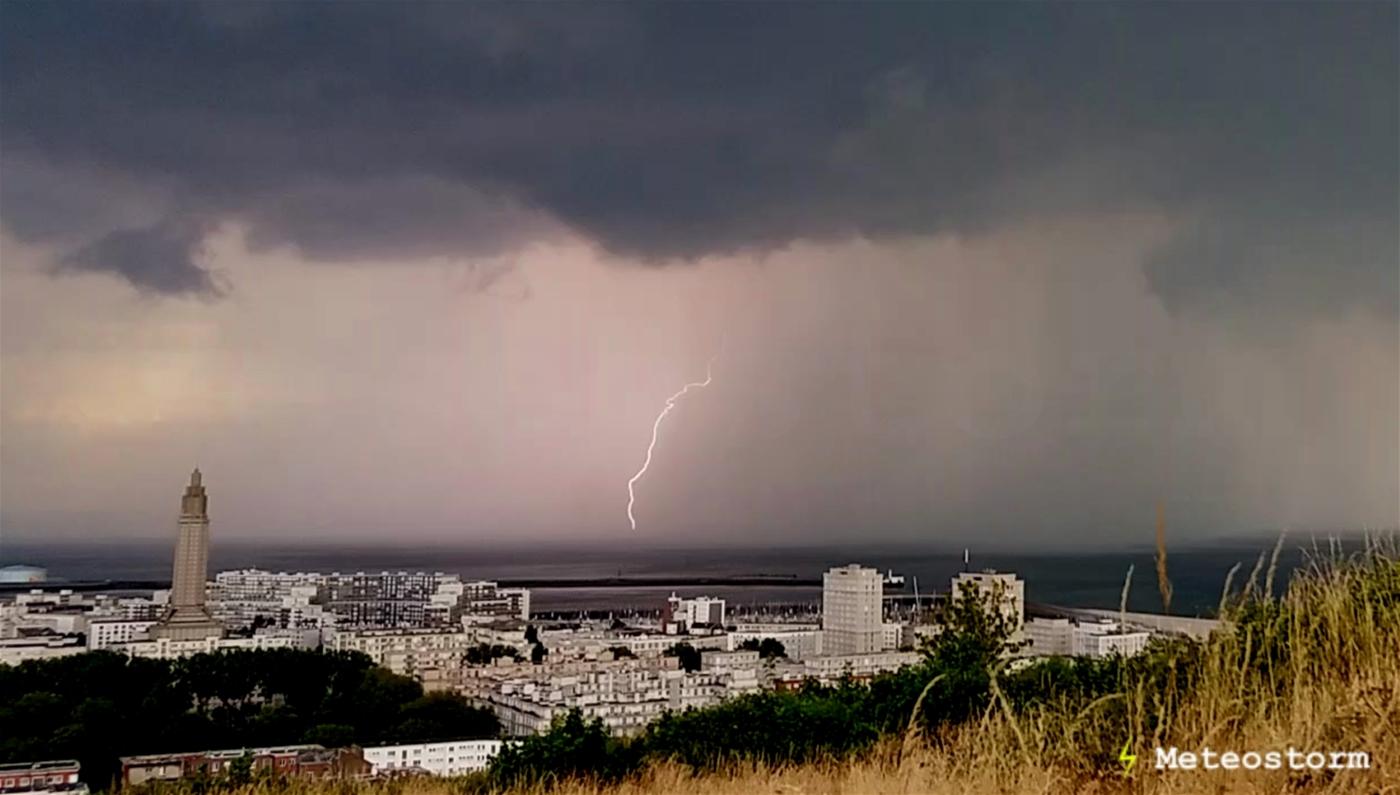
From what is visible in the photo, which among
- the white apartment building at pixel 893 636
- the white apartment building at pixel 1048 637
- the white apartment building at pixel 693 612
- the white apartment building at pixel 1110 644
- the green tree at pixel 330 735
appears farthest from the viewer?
the white apartment building at pixel 693 612

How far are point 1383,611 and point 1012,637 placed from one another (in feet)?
11.2

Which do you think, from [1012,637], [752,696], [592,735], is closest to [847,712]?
[752,696]

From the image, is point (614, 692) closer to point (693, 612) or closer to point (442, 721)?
point (442, 721)

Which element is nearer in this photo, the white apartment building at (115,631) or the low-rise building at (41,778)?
the low-rise building at (41,778)

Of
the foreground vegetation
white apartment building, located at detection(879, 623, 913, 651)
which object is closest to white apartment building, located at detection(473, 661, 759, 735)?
the foreground vegetation

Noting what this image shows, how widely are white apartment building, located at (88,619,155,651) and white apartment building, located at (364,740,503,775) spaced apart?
118 inches

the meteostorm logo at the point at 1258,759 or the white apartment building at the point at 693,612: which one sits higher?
the meteostorm logo at the point at 1258,759

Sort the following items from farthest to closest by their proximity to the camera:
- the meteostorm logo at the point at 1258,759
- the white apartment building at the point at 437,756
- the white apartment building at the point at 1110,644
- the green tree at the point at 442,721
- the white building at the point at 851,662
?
the white building at the point at 851,662 < the green tree at the point at 442,721 < the white apartment building at the point at 437,756 < the white apartment building at the point at 1110,644 < the meteostorm logo at the point at 1258,759

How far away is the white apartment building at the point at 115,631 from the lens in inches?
245

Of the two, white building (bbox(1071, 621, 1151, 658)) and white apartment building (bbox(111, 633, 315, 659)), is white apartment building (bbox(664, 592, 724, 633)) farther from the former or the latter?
white building (bbox(1071, 621, 1151, 658))

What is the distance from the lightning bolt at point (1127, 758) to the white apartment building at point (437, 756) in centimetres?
203

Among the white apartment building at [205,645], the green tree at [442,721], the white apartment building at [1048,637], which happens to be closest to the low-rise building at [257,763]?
the green tree at [442,721]

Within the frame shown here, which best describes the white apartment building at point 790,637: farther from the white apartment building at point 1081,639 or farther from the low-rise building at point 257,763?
the low-rise building at point 257,763

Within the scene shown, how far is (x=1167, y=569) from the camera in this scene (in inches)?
62.5
